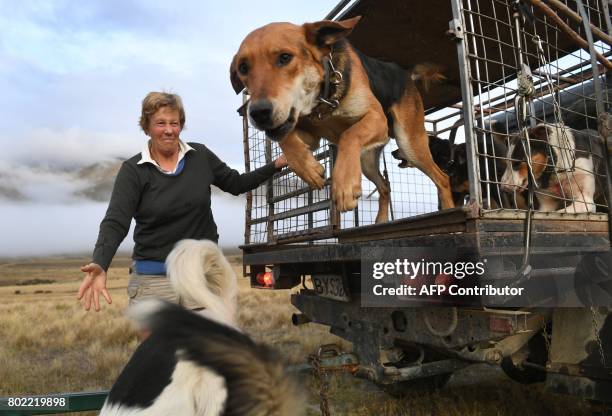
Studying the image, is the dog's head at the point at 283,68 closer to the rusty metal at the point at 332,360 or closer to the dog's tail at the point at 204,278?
the dog's tail at the point at 204,278

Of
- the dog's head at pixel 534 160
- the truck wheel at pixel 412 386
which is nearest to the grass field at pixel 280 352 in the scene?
the truck wheel at pixel 412 386

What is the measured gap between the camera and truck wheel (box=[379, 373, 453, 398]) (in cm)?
395

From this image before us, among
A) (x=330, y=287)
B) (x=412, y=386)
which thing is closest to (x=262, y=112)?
(x=330, y=287)

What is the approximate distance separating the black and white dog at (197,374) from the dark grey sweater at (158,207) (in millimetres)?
969

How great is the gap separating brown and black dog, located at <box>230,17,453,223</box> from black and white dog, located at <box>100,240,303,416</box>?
1.59 metres

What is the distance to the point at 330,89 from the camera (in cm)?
331

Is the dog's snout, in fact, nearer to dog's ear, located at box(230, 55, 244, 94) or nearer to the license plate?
dog's ear, located at box(230, 55, 244, 94)

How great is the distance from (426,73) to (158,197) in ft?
11.1

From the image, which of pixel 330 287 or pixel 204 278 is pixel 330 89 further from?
pixel 204 278

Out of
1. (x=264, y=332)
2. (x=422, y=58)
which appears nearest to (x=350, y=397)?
(x=422, y=58)

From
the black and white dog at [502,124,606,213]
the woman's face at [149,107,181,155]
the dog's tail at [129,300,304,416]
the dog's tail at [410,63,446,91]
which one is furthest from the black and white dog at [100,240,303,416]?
the dog's tail at [410,63,446,91]

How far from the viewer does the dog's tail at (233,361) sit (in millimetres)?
1338

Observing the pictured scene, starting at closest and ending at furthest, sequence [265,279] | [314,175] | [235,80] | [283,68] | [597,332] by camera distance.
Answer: [597,332] < [283,68] < [314,175] < [235,80] < [265,279]

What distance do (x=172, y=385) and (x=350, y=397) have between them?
304 centimetres
